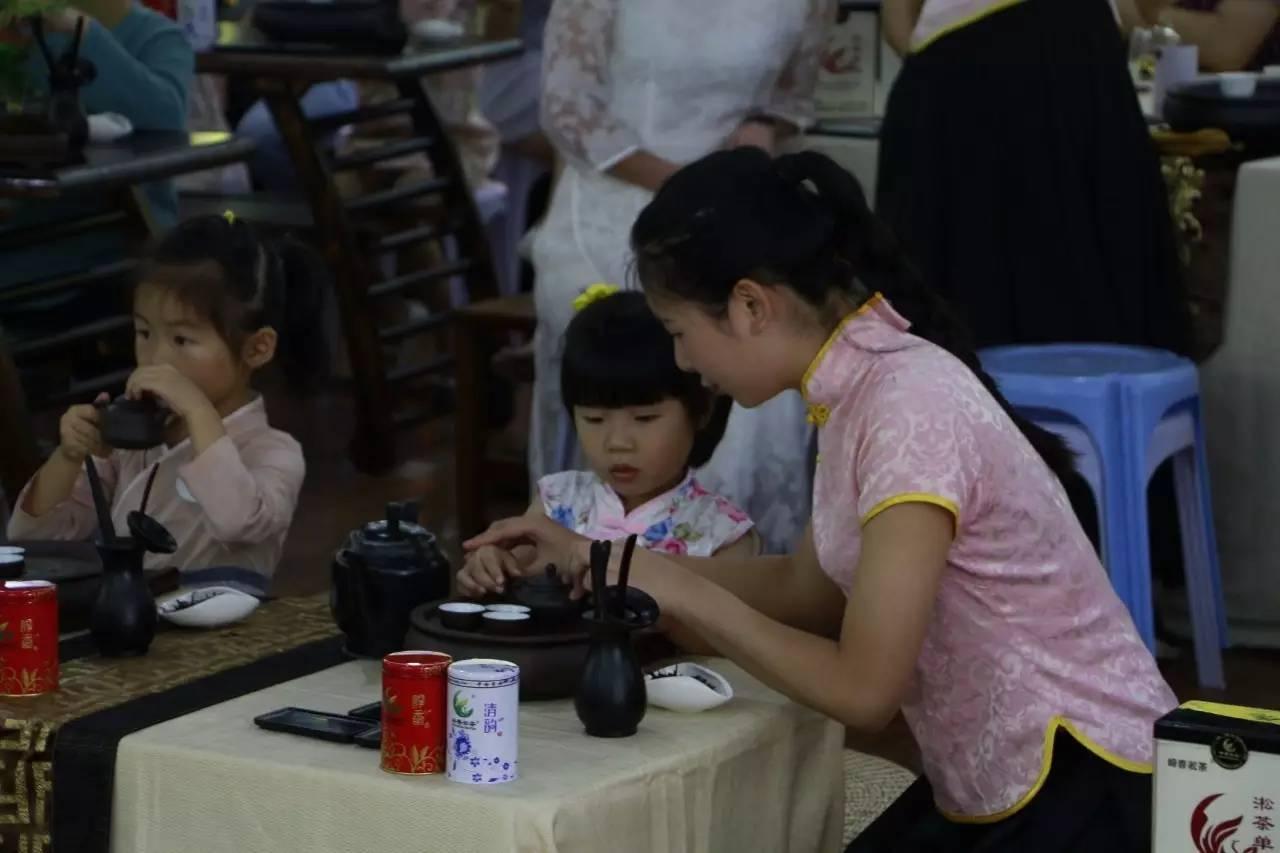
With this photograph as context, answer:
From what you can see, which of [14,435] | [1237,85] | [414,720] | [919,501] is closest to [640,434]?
[919,501]

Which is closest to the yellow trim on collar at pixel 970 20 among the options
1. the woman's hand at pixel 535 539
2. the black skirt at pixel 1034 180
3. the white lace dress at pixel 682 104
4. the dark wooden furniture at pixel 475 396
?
the black skirt at pixel 1034 180

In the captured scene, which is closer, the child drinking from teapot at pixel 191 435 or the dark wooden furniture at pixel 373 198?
the child drinking from teapot at pixel 191 435

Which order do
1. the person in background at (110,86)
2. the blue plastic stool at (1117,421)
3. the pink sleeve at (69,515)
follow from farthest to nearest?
the person in background at (110,86), the blue plastic stool at (1117,421), the pink sleeve at (69,515)

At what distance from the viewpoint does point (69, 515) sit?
2709mm

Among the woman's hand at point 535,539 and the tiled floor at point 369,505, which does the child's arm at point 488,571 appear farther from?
the tiled floor at point 369,505

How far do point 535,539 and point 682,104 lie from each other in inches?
70.4

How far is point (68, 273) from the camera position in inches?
165

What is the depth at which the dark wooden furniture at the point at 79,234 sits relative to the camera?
365 cm

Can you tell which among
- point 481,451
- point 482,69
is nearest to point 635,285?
point 481,451

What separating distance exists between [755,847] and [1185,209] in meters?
2.27

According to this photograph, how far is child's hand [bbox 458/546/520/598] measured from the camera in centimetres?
208

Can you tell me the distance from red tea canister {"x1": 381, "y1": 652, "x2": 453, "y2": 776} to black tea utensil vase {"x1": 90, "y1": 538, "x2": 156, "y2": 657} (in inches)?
17.1

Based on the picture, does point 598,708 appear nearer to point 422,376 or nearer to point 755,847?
point 755,847

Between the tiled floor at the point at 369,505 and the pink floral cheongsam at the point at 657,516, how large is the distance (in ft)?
2.83
